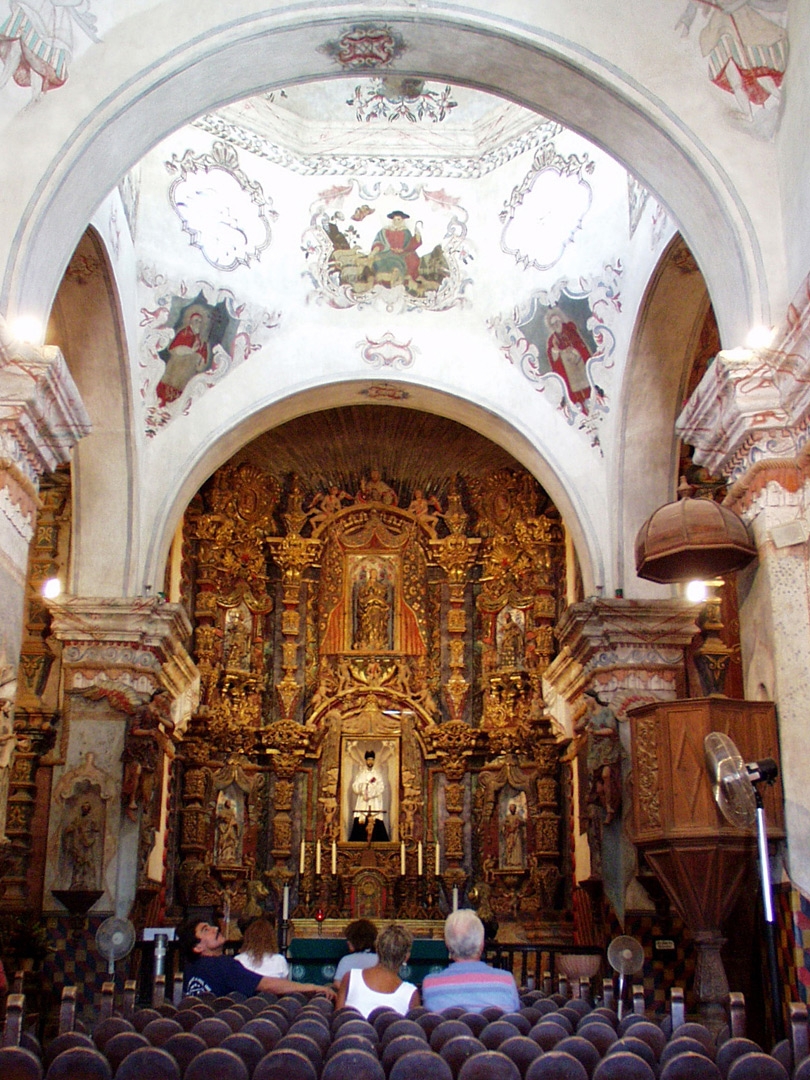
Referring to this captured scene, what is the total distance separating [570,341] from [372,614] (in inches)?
202

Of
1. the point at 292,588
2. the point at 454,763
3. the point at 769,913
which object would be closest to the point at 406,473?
the point at 292,588

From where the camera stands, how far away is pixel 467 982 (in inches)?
186

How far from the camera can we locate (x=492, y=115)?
1202cm

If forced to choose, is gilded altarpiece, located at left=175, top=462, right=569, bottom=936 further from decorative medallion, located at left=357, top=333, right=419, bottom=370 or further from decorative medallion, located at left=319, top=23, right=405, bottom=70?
decorative medallion, located at left=319, top=23, right=405, bottom=70

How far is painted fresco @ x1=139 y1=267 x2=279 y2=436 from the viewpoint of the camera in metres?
11.9

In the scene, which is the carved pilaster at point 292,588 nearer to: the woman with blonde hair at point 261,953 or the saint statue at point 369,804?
the saint statue at point 369,804

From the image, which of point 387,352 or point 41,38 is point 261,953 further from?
point 387,352

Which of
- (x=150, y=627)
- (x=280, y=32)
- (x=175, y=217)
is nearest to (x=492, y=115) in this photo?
(x=175, y=217)

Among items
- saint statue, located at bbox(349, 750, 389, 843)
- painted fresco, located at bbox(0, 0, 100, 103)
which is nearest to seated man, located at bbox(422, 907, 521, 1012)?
painted fresco, located at bbox(0, 0, 100, 103)

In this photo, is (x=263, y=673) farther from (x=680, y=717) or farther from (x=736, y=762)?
(x=736, y=762)

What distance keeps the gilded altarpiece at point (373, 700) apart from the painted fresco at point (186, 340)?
2928mm

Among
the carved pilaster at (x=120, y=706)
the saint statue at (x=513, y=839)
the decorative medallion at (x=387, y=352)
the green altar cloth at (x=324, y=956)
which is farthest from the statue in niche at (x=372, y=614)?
the green altar cloth at (x=324, y=956)

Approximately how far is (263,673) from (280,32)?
911 centimetres

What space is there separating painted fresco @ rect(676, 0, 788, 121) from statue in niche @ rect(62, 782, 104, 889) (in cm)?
828
